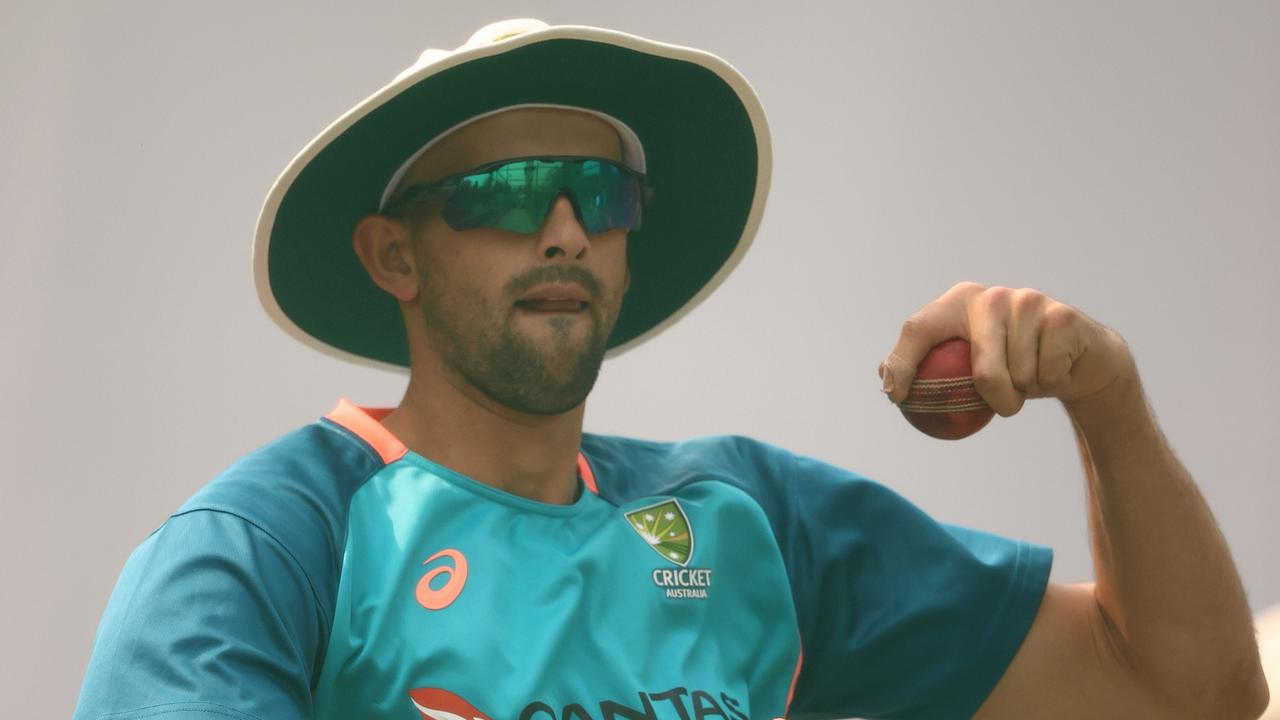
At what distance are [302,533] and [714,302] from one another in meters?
2.41

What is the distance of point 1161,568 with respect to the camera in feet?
8.08

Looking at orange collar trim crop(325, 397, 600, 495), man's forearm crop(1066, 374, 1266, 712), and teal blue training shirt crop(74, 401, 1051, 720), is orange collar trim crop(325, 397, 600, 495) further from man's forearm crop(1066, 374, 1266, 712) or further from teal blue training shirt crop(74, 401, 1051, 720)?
man's forearm crop(1066, 374, 1266, 712)

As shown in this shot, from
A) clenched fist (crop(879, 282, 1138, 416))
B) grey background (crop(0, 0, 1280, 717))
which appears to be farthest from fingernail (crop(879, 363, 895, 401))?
grey background (crop(0, 0, 1280, 717))

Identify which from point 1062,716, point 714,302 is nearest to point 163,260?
point 714,302

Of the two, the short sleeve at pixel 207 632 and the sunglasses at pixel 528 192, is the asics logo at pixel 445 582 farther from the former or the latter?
the sunglasses at pixel 528 192

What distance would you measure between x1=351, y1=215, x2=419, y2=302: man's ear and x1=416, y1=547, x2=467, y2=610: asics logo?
0.49 metres

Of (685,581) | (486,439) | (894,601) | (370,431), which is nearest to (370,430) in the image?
(370,431)

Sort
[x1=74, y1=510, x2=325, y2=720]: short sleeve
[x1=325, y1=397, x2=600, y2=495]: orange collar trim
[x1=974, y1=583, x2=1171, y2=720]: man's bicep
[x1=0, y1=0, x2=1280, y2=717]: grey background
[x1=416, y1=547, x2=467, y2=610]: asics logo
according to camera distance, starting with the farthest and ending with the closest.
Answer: [x1=0, y1=0, x2=1280, y2=717]: grey background
[x1=974, y1=583, x2=1171, y2=720]: man's bicep
[x1=325, y1=397, x2=600, y2=495]: orange collar trim
[x1=416, y1=547, x2=467, y2=610]: asics logo
[x1=74, y1=510, x2=325, y2=720]: short sleeve

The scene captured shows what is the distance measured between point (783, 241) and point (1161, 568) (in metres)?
2.19

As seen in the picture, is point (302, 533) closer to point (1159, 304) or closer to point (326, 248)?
point (326, 248)

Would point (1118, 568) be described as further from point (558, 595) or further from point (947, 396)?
point (558, 595)

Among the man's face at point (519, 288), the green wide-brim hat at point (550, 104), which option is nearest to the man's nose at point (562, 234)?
the man's face at point (519, 288)

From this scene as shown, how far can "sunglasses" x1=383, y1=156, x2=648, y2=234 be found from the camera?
2.41m

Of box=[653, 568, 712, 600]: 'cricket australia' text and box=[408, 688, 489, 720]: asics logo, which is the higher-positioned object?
box=[653, 568, 712, 600]: 'cricket australia' text
